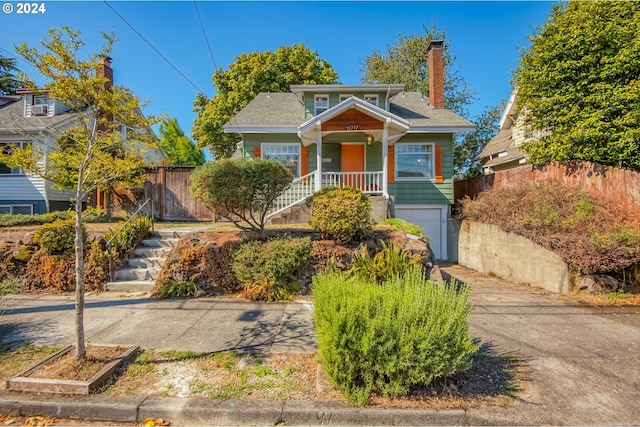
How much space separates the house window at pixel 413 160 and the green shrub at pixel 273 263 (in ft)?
25.4

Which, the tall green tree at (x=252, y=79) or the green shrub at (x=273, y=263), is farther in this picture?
the tall green tree at (x=252, y=79)

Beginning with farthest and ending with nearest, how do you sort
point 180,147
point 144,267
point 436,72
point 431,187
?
point 180,147 → point 436,72 → point 431,187 → point 144,267

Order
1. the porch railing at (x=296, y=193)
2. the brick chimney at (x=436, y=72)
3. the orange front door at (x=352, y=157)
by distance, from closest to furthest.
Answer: the porch railing at (x=296, y=193) → the orange front door at (x=352, y=157) → the brick chimney at (x=436, y=72)

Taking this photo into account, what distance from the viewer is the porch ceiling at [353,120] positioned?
33.4ft

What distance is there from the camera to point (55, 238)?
6359mm

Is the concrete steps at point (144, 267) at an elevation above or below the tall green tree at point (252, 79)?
below

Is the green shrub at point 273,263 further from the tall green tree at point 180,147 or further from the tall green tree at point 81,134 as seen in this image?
the tall green tree at point 180,147

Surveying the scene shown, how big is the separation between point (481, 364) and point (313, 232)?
431 centimetres

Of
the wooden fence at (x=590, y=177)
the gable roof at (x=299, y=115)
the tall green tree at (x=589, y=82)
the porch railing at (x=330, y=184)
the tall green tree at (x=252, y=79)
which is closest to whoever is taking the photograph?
the wooden fence at (x=590, y=177)

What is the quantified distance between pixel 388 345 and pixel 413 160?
10.8 meters

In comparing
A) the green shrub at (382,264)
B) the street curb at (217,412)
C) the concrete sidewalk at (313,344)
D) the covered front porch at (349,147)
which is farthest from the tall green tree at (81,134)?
the covered front porch at (349,147)

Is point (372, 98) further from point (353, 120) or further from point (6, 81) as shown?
point (6, 81)

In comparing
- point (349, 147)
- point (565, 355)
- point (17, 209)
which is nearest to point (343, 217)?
point (565, 355)

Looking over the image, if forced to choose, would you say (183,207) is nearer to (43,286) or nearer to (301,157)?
(301,157)
